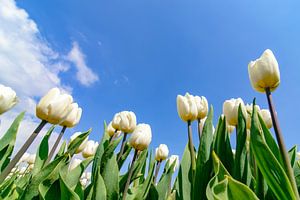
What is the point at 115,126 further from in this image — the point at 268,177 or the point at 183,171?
the point at 268,177

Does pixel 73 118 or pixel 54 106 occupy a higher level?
pixel 73 118

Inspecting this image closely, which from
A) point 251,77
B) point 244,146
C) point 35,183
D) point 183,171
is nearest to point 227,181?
point 244,146

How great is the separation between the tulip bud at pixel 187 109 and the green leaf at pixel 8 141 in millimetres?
1070

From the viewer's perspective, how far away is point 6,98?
1.41 metres

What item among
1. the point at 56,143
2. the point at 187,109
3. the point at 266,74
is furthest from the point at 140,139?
the point at 266,74

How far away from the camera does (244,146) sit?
1.33 metres

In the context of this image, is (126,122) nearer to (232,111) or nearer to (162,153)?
(162,153)

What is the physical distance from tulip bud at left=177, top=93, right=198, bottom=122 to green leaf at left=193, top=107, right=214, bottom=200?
0.36 metres

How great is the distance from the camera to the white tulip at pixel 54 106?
1.47m

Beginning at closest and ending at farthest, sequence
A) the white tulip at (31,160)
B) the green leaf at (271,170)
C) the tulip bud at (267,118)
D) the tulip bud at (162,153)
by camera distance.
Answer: the green leaf at (271,170) → the tulip bud at (267,118) → the tulip bud at (162,153) → the white tulip at (31,160)

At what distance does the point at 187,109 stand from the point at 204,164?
592 mm

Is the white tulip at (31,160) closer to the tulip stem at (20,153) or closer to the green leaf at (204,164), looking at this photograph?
the tulip stem at (20,153)

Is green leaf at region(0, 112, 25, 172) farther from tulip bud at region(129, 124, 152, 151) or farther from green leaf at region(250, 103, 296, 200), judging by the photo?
green leaf at region(250, 103, 296, 200)

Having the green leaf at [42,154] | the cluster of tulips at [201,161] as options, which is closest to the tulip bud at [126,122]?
the cluster of tulips at [201,161]
